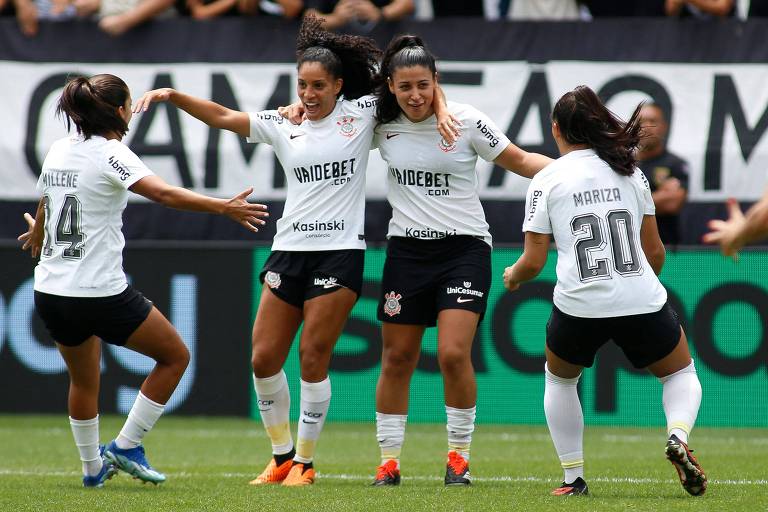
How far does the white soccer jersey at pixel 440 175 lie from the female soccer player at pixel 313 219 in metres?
0.27

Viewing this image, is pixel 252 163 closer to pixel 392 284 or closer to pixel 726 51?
pixel 726 51

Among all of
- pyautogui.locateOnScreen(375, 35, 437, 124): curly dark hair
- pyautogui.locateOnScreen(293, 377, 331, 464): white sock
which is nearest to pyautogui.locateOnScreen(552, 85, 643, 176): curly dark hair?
pyautogui.locateOnScreen(375, 35, 437, 124): curly dark hair

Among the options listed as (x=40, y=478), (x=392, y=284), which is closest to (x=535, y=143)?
(x=392, y=284)

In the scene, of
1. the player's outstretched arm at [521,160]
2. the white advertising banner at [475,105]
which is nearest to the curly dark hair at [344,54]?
the player's outstretched arm at [521,160]

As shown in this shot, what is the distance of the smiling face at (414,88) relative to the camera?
6383 mm

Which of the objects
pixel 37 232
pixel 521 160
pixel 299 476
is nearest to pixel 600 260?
pixel 521 160

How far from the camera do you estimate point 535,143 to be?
11438mm

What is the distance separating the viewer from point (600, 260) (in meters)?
5.65

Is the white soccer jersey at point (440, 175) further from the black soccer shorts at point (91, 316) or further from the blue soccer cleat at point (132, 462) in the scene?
the blue soccer cleat at point (132, 462)

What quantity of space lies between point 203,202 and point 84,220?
0.72 metres

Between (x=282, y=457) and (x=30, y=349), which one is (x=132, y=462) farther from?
(x=30, y=349)

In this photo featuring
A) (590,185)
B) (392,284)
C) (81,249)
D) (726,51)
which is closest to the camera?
(590,185)

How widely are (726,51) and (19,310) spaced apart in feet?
22.5

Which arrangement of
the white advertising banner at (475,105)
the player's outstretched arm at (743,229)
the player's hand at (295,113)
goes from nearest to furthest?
the player's outstretched arm at (743,229) < the player's hand at (295,113) < the white advertising banner at (475,105)
